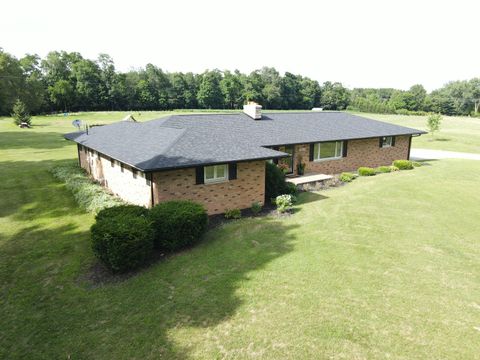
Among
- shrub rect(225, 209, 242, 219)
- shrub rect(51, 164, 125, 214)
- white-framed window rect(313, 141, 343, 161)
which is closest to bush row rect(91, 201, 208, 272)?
shrub rect(225, 209, 242, 219)

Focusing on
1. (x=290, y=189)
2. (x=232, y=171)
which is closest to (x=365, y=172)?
(x=290, y=189)

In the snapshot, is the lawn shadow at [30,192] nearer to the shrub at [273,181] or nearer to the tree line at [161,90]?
the shrub at [273,181]

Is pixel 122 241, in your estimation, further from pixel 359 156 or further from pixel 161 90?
pixel 161 90

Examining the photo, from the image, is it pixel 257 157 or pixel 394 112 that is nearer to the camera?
pixel 257 157

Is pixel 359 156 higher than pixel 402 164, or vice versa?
pixel 359 156

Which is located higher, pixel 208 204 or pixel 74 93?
pixel 74 93

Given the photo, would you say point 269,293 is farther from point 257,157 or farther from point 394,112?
point 394,112

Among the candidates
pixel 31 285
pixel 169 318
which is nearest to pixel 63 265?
pixel 31 285

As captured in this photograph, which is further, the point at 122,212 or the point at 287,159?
the point at 287,159

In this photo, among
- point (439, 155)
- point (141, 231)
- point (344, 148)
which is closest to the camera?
point (141, 231)
